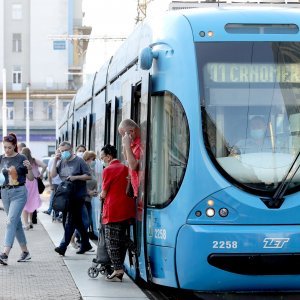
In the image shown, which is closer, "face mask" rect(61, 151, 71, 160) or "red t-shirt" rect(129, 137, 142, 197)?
"red t-shirt" rect(129, 137, 142, 197)

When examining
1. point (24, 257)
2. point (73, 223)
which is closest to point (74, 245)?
point (73, 223)

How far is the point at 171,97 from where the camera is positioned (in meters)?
8.52

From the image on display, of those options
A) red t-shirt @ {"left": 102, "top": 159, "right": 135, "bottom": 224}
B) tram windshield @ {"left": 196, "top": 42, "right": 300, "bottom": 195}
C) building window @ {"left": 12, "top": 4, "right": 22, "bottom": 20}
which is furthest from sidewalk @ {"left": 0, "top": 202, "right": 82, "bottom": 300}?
building window @ {"left": 12, "top": 4, "right": 22, "bottom": 20}

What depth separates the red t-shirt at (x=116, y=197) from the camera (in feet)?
32.3

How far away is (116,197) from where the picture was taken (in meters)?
9.87

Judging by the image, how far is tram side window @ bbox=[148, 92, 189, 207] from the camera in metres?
8.35

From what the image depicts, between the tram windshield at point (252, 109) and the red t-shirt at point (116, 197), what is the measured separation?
6.23 ft

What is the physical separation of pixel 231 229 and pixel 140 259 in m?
1.53

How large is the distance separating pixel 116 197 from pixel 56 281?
127 cm

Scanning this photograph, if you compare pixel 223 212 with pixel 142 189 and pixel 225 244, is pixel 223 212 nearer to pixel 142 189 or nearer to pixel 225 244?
pixel 225 244

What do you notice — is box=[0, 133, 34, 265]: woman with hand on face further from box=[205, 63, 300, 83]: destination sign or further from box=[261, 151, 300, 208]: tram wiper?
box=[261, 151, 300, 208]: tram wiper

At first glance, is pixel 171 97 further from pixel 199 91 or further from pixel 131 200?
pixel 131 200

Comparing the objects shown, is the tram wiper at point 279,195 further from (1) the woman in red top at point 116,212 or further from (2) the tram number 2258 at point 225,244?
(1) the woman in red top at point 116,212

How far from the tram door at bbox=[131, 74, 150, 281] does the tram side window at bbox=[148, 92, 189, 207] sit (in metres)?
0.16
